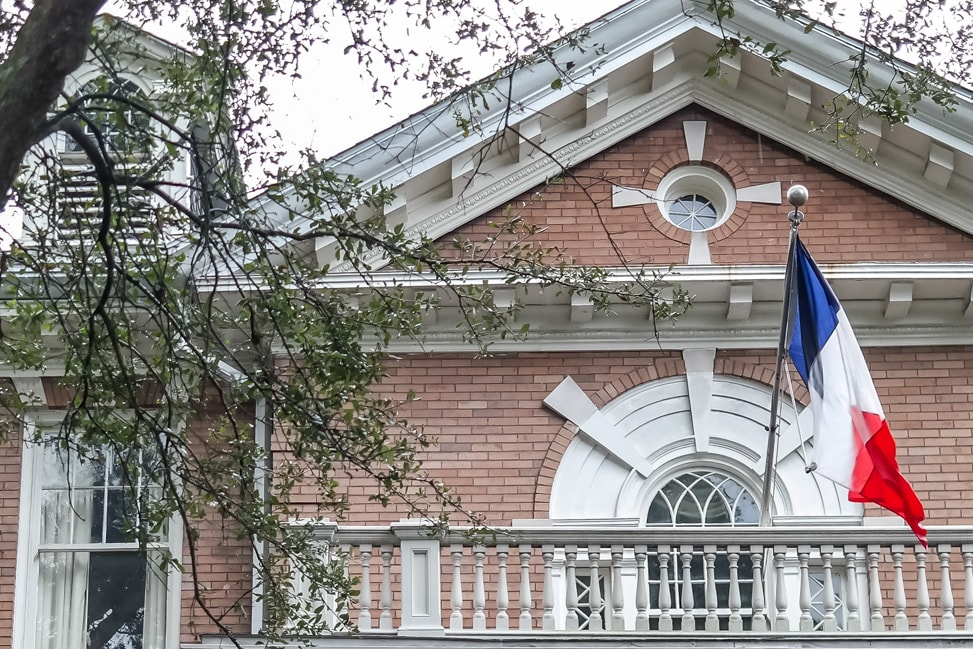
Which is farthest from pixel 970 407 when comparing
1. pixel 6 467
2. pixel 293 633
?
pixel 6 467

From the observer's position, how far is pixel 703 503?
42.5 feet

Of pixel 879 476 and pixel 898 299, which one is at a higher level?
pixel 898 299

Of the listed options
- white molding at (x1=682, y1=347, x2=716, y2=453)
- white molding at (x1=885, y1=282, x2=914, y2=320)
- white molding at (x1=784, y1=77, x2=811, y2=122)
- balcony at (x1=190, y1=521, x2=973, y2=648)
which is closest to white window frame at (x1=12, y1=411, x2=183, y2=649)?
balcony at (x1=190, y1=521, x2=973, y2=648)

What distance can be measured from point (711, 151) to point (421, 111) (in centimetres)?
272

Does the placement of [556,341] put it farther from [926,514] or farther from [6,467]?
[6,467]

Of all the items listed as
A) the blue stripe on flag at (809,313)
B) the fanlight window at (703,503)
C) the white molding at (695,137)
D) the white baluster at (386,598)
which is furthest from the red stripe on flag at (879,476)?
the white molding at (695,137)

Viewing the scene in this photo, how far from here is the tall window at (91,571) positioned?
13125mm

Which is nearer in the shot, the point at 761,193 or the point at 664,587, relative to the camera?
the point at 664,587

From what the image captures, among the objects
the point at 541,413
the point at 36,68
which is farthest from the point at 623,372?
the point at 36,68

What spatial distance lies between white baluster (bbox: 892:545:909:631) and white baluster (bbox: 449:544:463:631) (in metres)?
2.97

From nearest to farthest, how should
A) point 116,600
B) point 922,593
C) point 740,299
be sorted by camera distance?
point 922,593 < point 740,299 < point 116,600

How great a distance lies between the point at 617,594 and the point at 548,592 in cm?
47

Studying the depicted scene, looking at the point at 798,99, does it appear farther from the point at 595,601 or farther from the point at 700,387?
the point at 595,601

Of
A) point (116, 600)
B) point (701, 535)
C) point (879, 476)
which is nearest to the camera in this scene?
point (879, 476)
